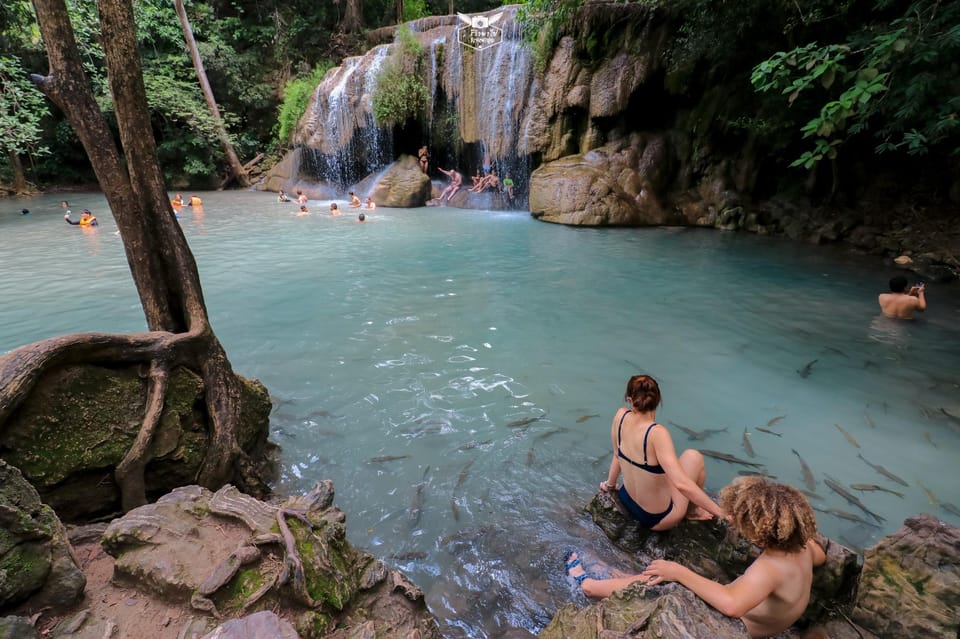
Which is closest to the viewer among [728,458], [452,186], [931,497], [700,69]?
[931,497]

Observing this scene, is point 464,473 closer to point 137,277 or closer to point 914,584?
point 914,584

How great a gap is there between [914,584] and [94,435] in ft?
14.4

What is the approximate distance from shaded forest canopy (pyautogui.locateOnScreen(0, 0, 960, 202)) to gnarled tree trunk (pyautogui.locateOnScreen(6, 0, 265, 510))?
5.00 meters

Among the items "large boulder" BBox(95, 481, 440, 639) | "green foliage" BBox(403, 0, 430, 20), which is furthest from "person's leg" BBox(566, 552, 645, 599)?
"green foliage" BBox(403, 0, 430, 20)

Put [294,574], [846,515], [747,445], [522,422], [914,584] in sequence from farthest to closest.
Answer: [522,422] < [747,445] < [846,515] < [914,584] < [294,574]

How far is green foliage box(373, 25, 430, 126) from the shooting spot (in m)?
18.3

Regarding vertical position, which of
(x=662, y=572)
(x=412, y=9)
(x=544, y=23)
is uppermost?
(x=412, y=9)

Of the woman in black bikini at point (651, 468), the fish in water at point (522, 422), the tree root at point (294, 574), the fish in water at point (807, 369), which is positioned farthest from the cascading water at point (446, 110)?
the tree root at point (294, 574)

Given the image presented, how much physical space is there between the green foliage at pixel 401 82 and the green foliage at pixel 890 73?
1383cm

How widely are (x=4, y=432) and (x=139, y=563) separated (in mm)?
1215

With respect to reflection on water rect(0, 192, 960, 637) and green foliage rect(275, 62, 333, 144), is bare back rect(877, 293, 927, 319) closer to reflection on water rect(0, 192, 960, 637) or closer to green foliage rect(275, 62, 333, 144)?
reflection on water rect(0, 192, 960, 637)

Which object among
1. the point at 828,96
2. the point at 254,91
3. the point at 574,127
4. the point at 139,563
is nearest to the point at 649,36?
the point at 574,127

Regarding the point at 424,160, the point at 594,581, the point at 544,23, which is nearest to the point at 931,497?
the point at 594,581

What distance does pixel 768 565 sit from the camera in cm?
207
